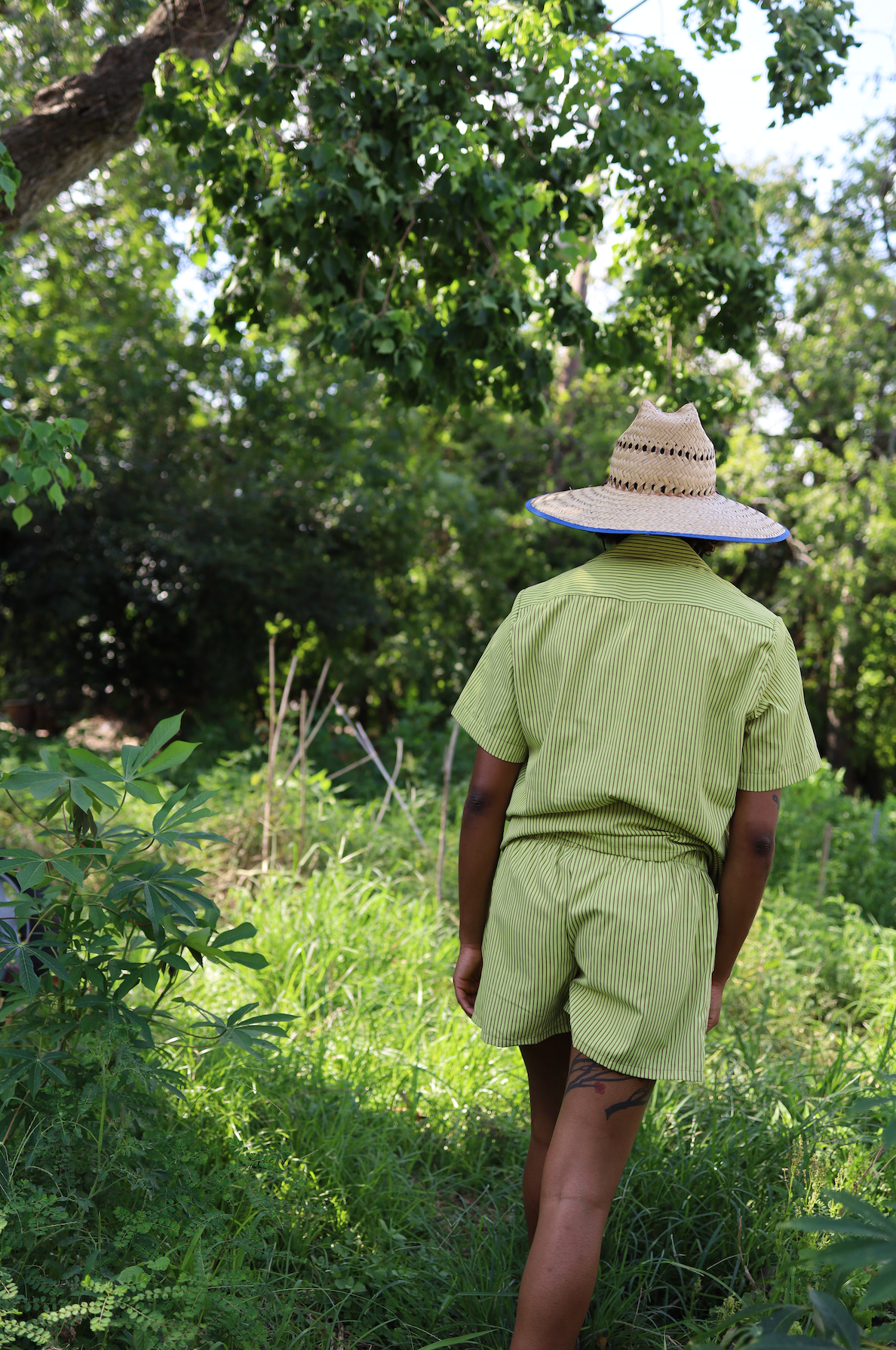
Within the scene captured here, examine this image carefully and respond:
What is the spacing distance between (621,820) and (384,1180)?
4.53ft

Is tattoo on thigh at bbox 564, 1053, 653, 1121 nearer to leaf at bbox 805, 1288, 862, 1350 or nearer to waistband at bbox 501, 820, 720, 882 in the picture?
waistband at bbox 501, 820, 720, 882

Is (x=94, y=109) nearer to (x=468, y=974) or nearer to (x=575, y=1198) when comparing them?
(x=468, y=974)

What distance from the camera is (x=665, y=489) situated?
1.92 meters

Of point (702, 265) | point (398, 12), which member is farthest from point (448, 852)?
point (398, 12)

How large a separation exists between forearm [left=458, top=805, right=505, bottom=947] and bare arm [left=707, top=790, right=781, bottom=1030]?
1.44 ft

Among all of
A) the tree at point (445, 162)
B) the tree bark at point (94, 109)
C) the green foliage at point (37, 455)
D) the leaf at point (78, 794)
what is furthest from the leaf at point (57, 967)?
the tree bark at point (94, 109)

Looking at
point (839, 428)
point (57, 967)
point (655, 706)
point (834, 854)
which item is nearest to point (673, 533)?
point (655, 706)

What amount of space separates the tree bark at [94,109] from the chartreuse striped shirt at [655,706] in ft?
11.2

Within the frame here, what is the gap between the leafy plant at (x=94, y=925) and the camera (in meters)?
1.90

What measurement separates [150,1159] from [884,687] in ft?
41.5

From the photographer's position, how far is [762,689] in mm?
1734

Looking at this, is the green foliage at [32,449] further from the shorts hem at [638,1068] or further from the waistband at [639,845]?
the shorts hem at [638,1068]

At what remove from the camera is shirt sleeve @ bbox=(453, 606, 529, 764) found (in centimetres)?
188

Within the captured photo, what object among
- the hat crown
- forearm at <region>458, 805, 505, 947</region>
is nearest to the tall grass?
forearm at <region>458, 805, 505, 947</region>
